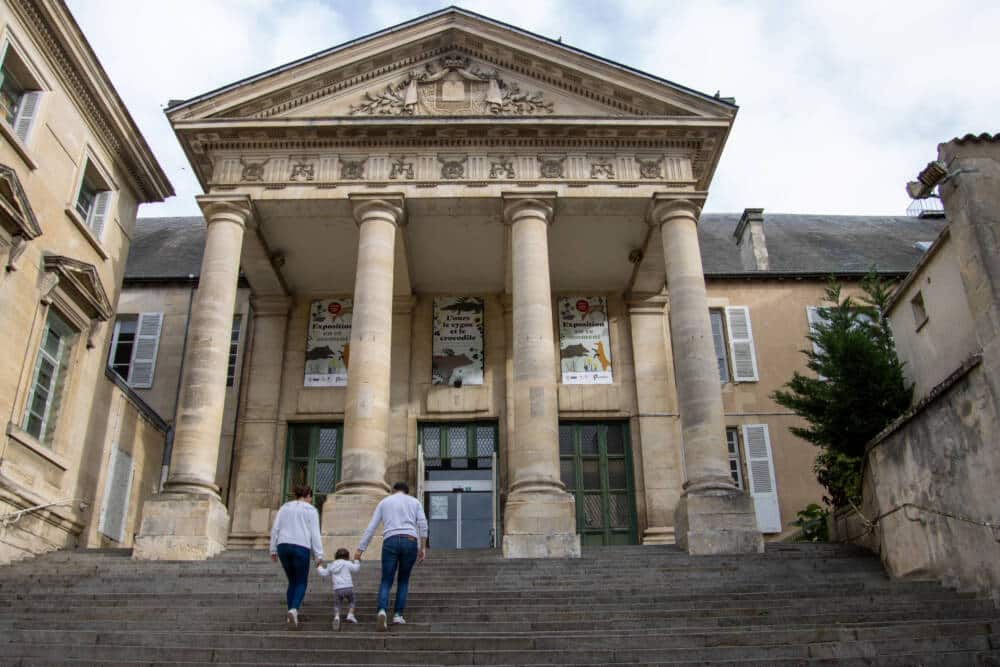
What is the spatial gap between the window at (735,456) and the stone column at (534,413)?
6590 millimetres

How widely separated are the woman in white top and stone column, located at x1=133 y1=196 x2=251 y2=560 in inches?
234

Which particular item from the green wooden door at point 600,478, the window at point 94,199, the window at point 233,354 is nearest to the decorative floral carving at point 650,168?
the green wooden door at point 600,478

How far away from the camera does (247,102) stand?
17.8 m

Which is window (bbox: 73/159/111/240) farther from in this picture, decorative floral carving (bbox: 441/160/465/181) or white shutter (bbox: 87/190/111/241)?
decorative floral carving (bbox: 441/160/465/181)

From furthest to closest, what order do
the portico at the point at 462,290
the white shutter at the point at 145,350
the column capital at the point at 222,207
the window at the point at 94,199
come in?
1. the white shutter at the point at 145,350
2. the column capital at the point at 222,207
3. the window at the point at 94,199
4. the portico at the point at 462,290

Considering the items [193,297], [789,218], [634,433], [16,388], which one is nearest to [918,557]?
[634,433]

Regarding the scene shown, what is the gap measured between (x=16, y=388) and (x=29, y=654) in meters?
7.65

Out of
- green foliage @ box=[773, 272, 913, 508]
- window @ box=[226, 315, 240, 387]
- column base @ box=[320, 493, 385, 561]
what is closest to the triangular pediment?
green foliage @ box=[773, 272, 913, 508]

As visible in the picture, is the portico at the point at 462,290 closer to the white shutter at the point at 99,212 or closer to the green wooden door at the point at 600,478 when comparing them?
the green wooden door at the point at 600,478

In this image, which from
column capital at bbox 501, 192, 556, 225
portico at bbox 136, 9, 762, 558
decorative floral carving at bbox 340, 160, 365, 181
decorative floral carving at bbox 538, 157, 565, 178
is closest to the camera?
portico at bbox 136, 9, 762, 558

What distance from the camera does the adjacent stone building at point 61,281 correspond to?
13.5 metres

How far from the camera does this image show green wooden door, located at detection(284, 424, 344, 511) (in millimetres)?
19859

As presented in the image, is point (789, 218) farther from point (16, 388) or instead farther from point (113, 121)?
point (16, 388)

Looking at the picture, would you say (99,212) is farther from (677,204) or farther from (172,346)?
(677,204)
